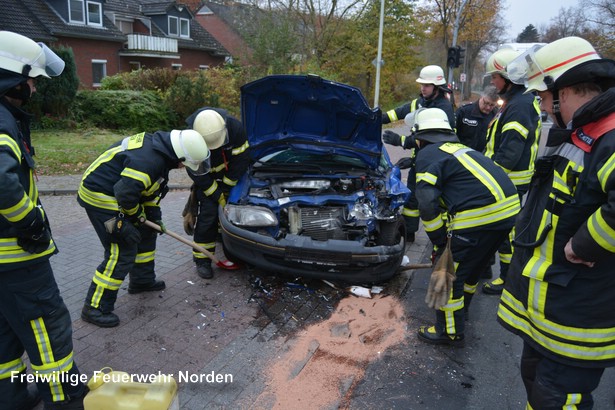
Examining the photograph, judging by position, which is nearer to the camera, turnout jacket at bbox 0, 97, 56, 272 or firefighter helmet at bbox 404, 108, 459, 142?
turnout jacket at bbox 0, 97, 56, 272

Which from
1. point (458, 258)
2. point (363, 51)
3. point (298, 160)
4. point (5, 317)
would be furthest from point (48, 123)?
point (363, 51)

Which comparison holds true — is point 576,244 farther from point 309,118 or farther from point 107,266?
point 309,118

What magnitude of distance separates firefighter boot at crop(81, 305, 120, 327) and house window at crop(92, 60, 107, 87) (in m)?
20.0

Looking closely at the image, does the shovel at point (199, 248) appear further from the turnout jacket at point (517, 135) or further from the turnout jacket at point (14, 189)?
the turnout jacket at point (517, 135)

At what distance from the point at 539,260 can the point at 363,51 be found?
23120 mm

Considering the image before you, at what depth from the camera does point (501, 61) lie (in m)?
4.22

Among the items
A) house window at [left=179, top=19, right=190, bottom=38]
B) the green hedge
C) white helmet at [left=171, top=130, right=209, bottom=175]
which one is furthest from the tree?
white helmet at [left=171, top=130, right=209, bottom=175]

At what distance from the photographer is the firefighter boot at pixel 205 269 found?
4527 millimetres

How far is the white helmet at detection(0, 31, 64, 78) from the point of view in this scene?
91.0 inches

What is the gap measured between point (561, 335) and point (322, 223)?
8.23 feet

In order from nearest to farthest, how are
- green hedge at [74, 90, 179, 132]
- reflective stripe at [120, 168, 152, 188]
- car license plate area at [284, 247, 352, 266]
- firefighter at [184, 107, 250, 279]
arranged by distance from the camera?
1. reflective stripe at [120, 168, 152, 188]
2. car license plate area at [284, 247, 352, 266]
3. firefighter at [184, 107, 250, 279]
4. green hedge at [74, 90, 179, 132]

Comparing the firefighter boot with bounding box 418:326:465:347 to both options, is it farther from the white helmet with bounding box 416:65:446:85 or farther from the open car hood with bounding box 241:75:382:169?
the white helmet with bounding box 416:65:446:85

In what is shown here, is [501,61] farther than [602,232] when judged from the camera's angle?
Yes

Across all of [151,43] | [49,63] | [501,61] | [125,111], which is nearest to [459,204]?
[501,61]
